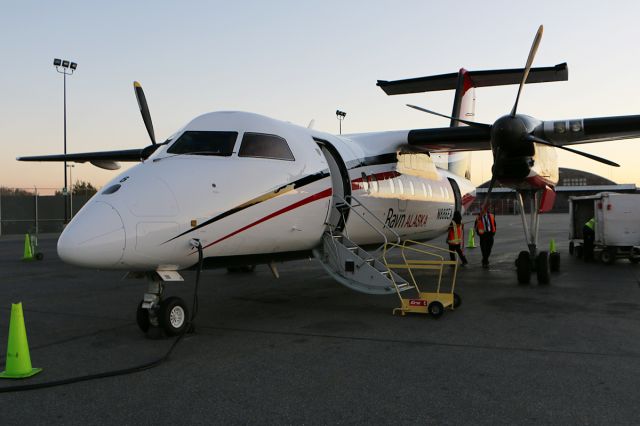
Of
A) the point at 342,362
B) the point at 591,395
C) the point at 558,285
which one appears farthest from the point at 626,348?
the point at 558,285

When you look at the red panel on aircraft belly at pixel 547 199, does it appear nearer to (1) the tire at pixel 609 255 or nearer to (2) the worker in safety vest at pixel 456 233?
(2) the worker in safety vest at pixel 456 233

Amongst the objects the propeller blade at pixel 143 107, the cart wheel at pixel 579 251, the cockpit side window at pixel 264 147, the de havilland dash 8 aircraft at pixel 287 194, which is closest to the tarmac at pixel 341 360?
the de havilland dash 8 aircraft at pixel 287 194

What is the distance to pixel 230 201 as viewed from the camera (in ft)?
21.7

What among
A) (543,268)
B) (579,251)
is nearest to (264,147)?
(543,268)

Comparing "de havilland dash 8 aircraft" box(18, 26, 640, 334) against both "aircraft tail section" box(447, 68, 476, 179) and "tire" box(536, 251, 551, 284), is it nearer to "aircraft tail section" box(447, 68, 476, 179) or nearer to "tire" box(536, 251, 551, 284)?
"tire" box(536, 251, 551, 284)

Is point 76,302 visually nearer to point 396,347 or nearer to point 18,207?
point 396,347

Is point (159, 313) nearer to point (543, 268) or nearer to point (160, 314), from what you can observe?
point (160, 314)

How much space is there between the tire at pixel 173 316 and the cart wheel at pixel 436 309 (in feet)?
11.2

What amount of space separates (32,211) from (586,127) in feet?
115

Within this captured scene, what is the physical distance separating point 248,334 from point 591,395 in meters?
4.01

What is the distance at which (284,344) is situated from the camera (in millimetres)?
6285

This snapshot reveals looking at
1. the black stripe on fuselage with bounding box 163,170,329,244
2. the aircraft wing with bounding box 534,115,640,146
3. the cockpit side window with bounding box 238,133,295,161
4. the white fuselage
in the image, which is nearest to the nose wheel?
the white fuselage

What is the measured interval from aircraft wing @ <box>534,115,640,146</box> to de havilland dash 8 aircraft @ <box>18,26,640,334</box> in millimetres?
19

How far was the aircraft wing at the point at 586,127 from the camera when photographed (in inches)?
400
